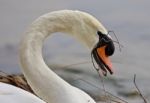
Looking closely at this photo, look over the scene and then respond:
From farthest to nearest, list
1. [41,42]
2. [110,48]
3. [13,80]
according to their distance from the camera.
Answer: [13,80], [41,42], [110,48]

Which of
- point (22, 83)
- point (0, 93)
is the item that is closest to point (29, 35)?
point (0, 93)

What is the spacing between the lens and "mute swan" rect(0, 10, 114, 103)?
185 centimetres

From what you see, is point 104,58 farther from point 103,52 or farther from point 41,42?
point 41,42

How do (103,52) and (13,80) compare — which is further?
(13,80)

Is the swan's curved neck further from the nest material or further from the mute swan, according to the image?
the nest material

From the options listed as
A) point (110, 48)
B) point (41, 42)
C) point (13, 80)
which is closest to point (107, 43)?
point (110, 48)

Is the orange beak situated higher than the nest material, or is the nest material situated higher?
the orange beak

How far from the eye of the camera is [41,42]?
6.34ft

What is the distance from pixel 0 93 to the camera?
71.6 inches

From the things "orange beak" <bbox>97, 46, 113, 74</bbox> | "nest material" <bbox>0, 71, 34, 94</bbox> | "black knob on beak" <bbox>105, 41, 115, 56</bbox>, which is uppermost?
"black knob on beak" <bbox>105, 41, 115, 56</bbox>

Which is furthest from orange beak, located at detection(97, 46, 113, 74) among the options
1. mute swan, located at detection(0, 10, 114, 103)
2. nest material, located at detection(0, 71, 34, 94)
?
nest material, located at detection(0, 71, 34, 94)

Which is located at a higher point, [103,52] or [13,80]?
[103,52]

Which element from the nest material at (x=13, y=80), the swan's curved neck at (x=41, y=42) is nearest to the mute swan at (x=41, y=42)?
the swan's curved neck at (x=41, y=42)

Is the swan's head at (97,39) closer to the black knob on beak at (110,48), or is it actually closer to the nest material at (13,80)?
the black knob on beak at (110,48)
